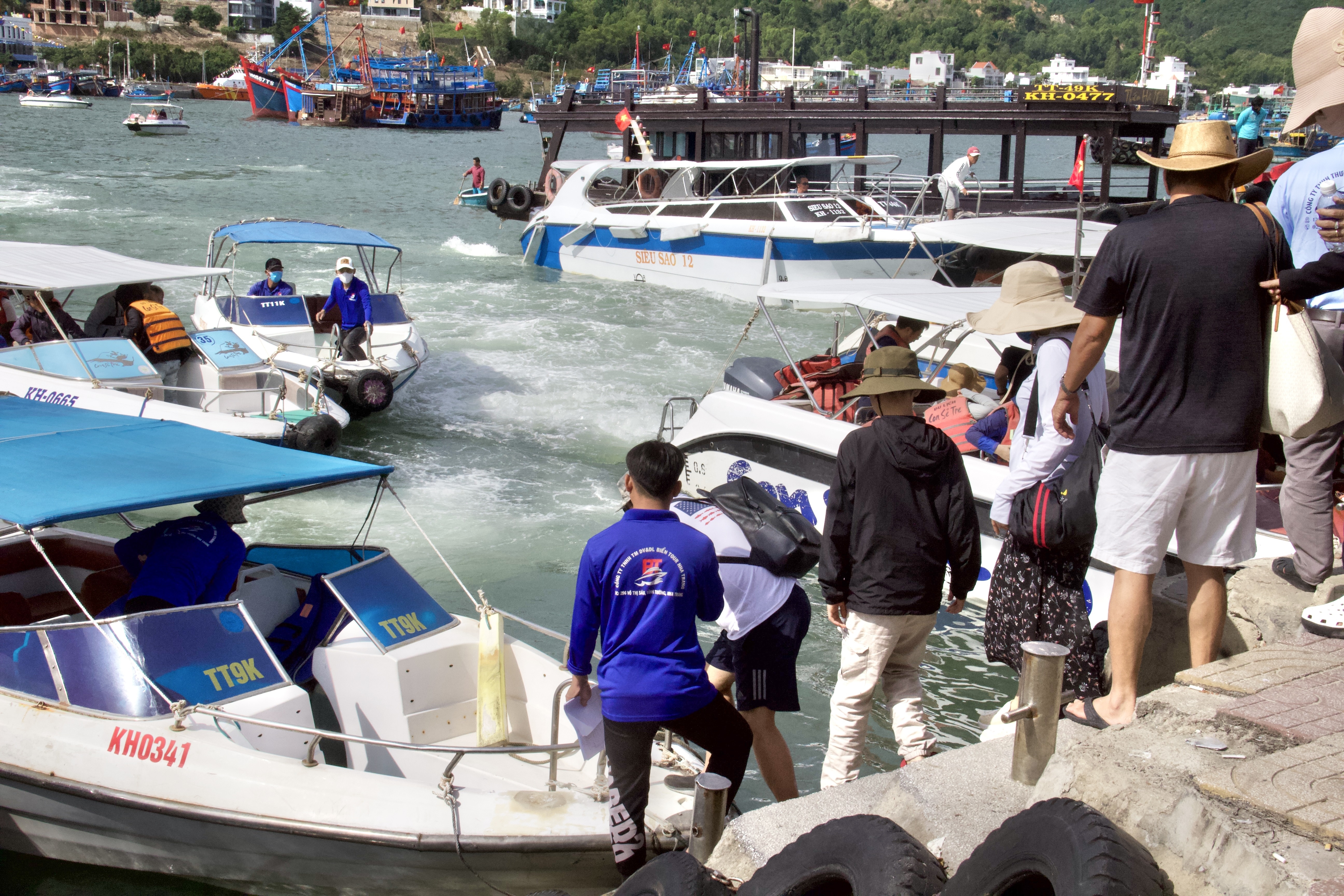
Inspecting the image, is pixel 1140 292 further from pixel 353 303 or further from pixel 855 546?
pixel 353 303

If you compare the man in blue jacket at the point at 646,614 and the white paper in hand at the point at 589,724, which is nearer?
the man in blue jacket at the point at 646,614

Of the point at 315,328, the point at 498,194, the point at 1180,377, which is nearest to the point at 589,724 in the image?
the point at 1180,377

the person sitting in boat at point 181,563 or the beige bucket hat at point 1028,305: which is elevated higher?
the beige bucket hat at point 1028,305

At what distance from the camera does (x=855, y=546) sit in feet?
13.3

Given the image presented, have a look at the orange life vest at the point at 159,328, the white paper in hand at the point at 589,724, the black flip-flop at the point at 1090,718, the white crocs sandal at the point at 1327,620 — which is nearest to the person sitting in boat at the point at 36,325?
the orange life vest at the point at 159,328

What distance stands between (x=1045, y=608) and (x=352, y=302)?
10158mm

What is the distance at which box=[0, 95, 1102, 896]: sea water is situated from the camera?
277 inches

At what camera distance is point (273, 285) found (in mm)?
13852

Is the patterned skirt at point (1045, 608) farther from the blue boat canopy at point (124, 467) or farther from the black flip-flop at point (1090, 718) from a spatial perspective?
the blue boat canopy at point (124, 467)

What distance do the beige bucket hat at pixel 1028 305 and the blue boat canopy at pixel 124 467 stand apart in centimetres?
294

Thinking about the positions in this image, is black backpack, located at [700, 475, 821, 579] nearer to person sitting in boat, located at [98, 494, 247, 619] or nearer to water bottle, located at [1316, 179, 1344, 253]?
water bottle, located at [1316, 179, 1344, 253]

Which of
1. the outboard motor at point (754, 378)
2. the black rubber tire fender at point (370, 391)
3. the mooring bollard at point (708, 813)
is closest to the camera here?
the mooring bollard at point (708, 813)

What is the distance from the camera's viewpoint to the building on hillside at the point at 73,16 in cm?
14925

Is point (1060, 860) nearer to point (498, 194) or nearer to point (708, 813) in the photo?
point (708, 813)
